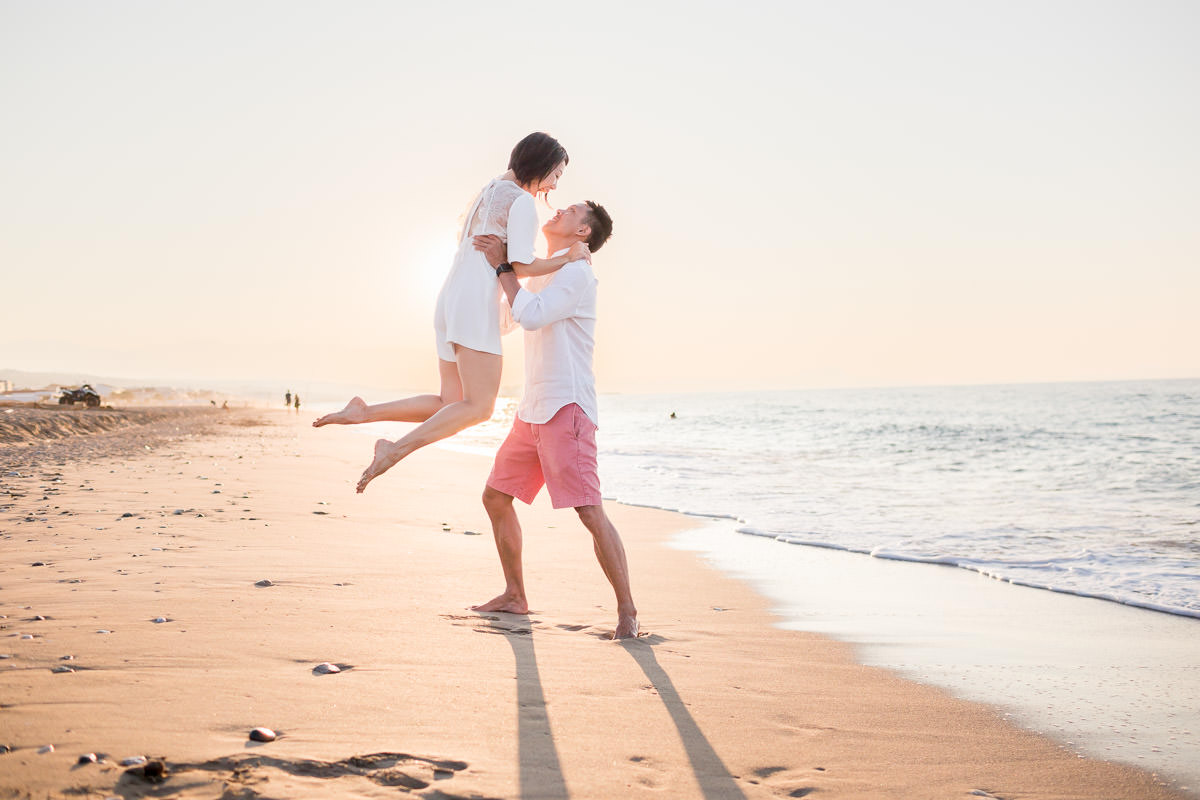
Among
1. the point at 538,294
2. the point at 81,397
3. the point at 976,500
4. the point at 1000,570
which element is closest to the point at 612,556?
the point at 538,294

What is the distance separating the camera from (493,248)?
4086mm

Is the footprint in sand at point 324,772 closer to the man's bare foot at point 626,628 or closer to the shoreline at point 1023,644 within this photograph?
the man's bare foot at point 626,628

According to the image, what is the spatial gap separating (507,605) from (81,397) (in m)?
37.5

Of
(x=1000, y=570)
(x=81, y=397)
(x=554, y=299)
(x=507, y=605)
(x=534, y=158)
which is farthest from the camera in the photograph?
(x=81, y=397)

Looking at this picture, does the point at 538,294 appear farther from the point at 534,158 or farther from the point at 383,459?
the point at 383,459

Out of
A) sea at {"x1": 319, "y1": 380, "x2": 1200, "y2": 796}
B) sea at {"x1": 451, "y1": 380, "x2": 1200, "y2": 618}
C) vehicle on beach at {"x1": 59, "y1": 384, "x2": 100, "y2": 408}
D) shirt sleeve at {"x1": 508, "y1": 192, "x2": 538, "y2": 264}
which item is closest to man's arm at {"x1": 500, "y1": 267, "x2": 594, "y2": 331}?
shirt sleeve at {"x1": 508, "y1": 192, "x2": 538, "y2": 264}

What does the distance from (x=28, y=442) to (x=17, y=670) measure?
15.2 m

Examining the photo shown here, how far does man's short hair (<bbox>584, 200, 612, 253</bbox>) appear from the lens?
4.27m

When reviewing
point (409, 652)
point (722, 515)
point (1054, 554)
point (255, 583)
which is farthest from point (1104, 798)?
point (722, 515)

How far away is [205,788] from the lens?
→ 2.01 m

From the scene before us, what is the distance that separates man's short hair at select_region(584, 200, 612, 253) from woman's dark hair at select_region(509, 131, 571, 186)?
264 mm

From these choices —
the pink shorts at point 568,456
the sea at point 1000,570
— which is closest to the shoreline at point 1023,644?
the sea at point 1000,570

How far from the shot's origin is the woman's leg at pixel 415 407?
4223mm

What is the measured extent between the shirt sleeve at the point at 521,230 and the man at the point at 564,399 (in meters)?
0.09
